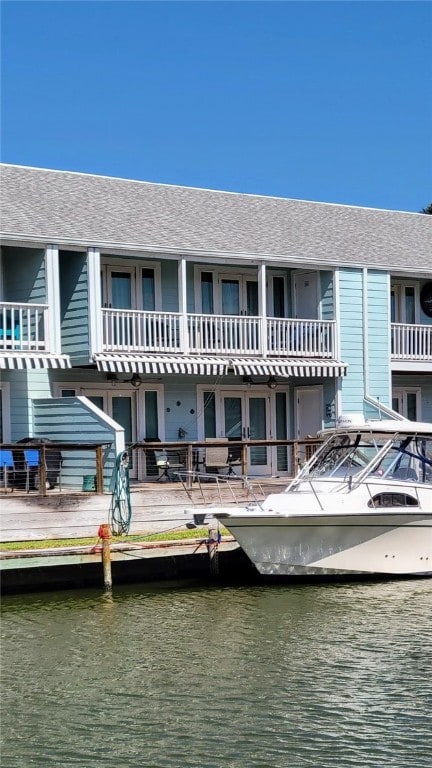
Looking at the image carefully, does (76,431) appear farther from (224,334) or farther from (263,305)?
(263,305)

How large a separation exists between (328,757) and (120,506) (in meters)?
11.3

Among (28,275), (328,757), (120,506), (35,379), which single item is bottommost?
(328,757)

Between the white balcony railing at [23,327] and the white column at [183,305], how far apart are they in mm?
3240

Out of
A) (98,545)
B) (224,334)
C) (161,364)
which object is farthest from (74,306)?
(98,545)

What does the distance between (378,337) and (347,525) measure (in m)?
10.9

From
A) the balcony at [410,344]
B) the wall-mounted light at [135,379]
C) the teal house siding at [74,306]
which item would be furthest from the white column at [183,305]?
the balcony at [410,344]

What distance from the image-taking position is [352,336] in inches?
1187

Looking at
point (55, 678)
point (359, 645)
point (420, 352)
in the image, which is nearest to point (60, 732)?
point (55, 678)

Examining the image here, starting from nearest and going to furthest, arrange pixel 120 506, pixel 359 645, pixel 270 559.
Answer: pixel 359 645, pixel 270 559, pixel 120 506

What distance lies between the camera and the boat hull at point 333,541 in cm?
2044

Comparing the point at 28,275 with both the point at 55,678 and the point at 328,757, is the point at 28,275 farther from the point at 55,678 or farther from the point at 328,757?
the point at 328,757

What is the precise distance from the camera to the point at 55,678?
14.7 metres

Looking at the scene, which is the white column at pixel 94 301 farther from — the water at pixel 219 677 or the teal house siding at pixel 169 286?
the water at pixel 219 677

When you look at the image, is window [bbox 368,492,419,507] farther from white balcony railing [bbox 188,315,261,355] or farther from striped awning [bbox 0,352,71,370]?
striped awning [bbox 0,352,71,370]
